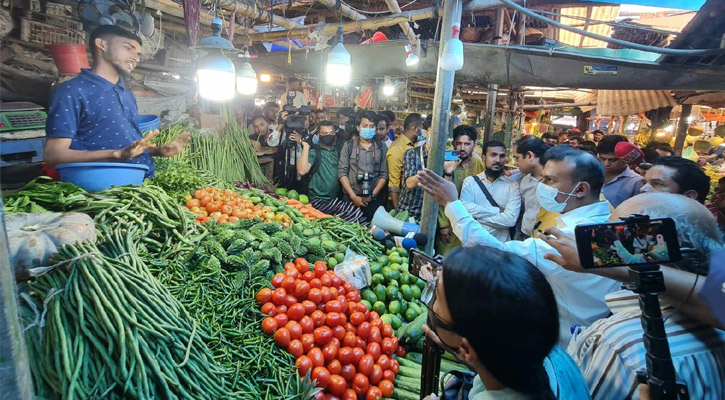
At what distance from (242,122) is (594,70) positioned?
17.7 feet

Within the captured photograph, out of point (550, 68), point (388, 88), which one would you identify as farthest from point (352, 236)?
point (388, 88)

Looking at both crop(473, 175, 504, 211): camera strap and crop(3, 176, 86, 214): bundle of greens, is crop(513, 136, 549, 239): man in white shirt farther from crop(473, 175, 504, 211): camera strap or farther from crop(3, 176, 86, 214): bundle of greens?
crop(3, 176, 86, 214): bundle of greens

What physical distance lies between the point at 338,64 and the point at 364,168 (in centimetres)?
162

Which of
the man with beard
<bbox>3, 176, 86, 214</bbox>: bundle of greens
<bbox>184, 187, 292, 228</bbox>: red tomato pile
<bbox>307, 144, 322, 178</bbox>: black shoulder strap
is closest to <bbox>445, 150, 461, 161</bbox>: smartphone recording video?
the man with beard

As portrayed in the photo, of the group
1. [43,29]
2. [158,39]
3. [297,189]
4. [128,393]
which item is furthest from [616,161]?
[43,29]

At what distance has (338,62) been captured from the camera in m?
3.95

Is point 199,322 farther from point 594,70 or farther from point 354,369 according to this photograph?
point 594,70

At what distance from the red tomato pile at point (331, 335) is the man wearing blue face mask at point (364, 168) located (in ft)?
8.52

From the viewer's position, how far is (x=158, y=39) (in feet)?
19.7

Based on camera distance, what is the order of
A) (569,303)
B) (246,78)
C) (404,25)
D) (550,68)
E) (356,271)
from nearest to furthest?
(569,303)
(356,271)
(246,78)
(404,25)
(550,68)

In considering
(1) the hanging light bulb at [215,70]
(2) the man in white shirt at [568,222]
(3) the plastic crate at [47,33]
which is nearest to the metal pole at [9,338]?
(2) the man in white shirt at [568,222]

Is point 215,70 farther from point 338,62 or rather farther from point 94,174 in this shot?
point 338,62

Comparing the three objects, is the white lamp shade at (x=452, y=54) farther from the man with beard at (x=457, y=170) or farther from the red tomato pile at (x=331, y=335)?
the red tomato pile at (x=331, y=335)

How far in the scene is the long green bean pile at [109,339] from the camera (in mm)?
1405
